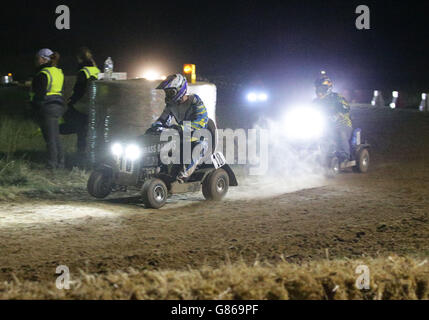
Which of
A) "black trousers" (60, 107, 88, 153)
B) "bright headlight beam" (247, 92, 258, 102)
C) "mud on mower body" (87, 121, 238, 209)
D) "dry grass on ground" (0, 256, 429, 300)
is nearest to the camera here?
"dry grass on ground" (0, 256, 429, 300)

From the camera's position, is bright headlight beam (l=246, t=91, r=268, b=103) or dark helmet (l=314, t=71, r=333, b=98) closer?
dark helmet (l=314, t=71, r=333, b=98)

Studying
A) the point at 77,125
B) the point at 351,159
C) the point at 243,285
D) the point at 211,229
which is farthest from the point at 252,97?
the point at 243,285

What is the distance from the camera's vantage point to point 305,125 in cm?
1295

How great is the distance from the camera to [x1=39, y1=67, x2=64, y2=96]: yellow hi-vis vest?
1264 centimetres

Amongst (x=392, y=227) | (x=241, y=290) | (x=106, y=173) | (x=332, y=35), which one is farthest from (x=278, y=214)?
(x=332, y=35)

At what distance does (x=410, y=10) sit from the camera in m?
46.9

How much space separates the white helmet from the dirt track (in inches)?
61.7

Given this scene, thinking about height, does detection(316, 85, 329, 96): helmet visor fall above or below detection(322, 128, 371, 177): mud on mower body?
above

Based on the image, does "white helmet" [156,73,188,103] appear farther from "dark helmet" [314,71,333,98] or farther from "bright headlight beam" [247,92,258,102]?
"bright headlight beam" [247,92,258,102]

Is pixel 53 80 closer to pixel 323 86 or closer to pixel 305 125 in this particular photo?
pixel 305 125

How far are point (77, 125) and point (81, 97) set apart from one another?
581 millimetres

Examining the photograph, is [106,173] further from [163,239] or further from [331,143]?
[331,143]

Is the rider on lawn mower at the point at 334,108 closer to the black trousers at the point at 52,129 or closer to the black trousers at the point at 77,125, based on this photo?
the black trousers at the point at 77,125

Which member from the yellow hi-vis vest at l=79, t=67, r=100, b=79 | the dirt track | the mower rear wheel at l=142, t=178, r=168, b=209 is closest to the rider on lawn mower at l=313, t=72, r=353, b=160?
the dirt track
